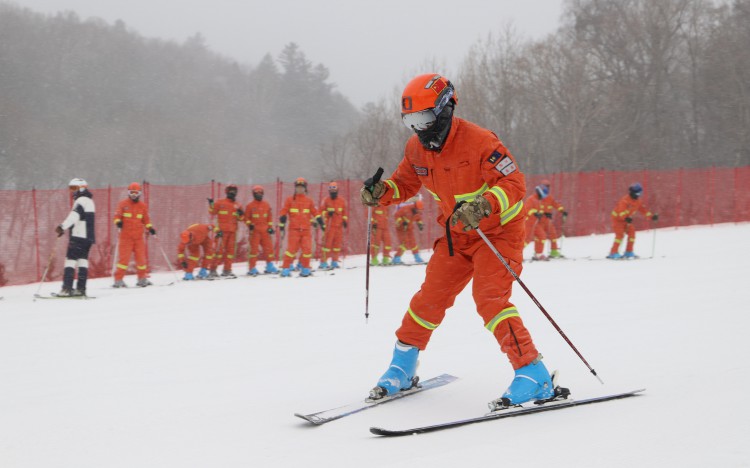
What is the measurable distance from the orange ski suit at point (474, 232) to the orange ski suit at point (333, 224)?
11.0m

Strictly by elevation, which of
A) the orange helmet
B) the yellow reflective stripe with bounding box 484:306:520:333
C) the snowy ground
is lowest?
the snowy ground

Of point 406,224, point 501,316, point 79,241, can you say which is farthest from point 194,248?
point 501,316

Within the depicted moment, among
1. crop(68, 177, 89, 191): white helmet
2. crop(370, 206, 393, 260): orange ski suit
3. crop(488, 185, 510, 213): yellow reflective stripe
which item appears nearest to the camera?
crop(488, 185, 510, 213): yellow reflective stripe

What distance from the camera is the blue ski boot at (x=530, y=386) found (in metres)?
3.97

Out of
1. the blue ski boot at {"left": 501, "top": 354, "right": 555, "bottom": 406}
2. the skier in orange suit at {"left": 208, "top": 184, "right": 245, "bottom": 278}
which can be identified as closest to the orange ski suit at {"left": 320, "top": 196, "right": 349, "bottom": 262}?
the skier in orange suit at {"left": 208, "top": 184, "right": 245, "bottom": 278}

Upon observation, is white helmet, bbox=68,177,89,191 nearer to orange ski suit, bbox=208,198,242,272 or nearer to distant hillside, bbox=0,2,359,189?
orange ski suit, bbox=208,198,242,272

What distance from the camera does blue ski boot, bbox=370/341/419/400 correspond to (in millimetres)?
4375

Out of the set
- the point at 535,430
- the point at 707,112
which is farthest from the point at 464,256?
the point at 707,112

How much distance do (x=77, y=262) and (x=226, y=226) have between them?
11.7 feet

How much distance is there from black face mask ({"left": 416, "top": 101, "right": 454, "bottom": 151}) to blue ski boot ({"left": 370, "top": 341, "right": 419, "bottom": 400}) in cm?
129

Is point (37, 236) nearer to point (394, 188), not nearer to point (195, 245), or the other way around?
point (195, 245)

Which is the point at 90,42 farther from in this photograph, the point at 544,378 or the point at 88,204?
the point at 544,378

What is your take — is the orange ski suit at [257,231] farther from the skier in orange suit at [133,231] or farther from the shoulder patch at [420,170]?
the shoulder patch at [420,170]

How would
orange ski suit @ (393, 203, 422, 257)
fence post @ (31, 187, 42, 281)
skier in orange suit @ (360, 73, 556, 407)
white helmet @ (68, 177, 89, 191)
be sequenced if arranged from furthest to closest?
orange ski suit @ (393, 203, 422, 257) → fence post @ (31, 187, 42, 281) → white helmet @ (68, 177, 89, 191) → skier in orange suit @ (360, 73, 556, 407)
